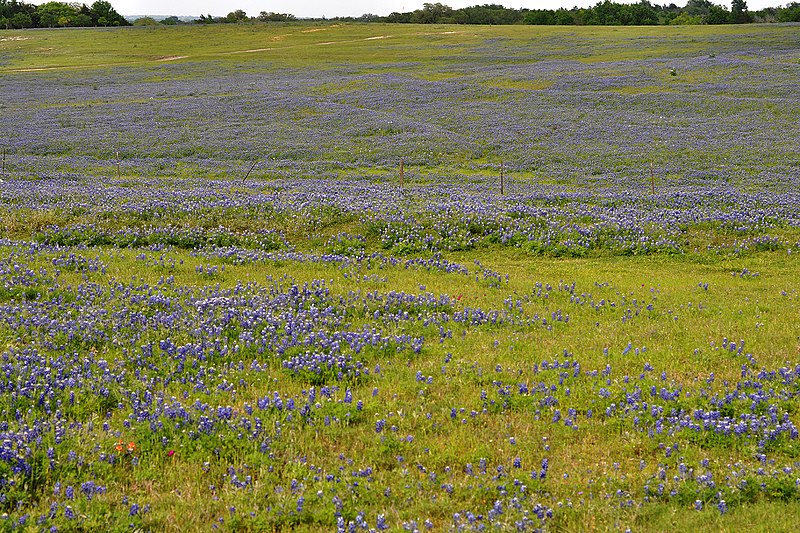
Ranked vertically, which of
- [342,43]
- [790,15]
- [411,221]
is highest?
[790,15]

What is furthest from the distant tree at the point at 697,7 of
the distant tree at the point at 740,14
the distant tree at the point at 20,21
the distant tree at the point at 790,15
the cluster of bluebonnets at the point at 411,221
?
the cluster of bluebonnets at the point at 411,221

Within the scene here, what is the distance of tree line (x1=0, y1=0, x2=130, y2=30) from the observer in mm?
135000

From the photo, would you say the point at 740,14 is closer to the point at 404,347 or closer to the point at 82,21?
the point at 82,21

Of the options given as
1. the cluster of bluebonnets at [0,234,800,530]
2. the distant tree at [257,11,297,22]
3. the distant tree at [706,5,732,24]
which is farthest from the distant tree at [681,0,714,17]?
→ the cluster of bluebonnets at [0,234,800,530]

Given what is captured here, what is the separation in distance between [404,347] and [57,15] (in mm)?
157821

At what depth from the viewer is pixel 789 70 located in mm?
56844

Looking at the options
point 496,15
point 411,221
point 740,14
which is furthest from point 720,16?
point 411,221

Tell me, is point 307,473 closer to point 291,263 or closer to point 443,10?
point 291,263

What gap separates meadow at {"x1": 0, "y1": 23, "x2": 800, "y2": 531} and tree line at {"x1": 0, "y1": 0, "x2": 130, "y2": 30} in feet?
414

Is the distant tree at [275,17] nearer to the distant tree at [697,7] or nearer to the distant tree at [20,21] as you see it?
the distant tree at [20,21]

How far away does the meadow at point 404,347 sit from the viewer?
19.7 feet

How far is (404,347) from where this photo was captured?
373 inches

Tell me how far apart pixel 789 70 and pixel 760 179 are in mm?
38326

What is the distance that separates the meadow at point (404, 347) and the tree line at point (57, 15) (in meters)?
126
